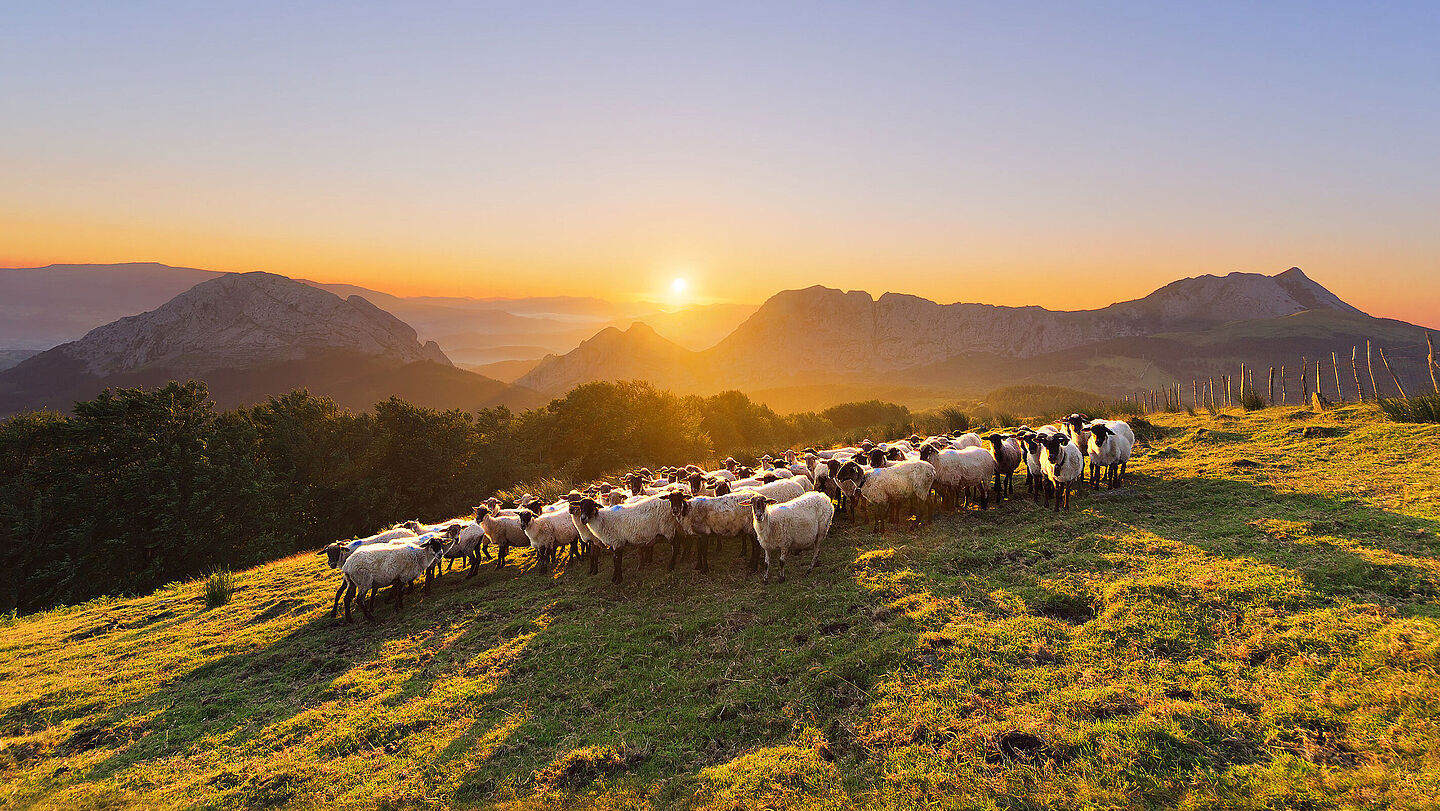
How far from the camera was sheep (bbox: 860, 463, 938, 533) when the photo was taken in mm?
12648

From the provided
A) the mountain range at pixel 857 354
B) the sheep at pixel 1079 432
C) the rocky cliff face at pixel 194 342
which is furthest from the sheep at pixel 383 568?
the rocky cliff face at pixel 194 342

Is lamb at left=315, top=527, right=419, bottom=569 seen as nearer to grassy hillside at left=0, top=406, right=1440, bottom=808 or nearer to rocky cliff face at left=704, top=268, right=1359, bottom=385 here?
grassy hillside at left=0, top=406, right=1440, bottom=808

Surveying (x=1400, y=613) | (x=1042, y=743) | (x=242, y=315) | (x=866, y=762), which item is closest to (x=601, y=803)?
(x=866, y=762)

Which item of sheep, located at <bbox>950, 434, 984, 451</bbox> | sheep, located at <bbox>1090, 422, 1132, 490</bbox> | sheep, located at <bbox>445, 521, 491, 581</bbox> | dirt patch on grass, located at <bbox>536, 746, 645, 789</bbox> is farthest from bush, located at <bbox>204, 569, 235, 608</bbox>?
sheep, located at <bbox>1090, 422, 1132, 490</bbox>

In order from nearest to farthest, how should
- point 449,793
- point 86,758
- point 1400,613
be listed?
point 449,793 → point 1400,613 → point 86,758

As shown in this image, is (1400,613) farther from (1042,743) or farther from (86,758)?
(86,758)

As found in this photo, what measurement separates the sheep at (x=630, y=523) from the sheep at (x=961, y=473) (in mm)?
6981

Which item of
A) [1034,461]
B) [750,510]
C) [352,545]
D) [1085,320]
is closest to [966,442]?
[1034,461]

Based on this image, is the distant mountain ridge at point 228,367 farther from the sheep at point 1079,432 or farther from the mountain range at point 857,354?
the sheep at point 1079,432

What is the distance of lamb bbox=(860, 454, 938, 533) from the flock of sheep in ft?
0.08

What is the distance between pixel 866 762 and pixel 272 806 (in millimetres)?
6542

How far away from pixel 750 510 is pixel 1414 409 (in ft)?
68.6

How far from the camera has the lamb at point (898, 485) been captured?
498 inches

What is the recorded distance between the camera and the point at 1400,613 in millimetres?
6086
